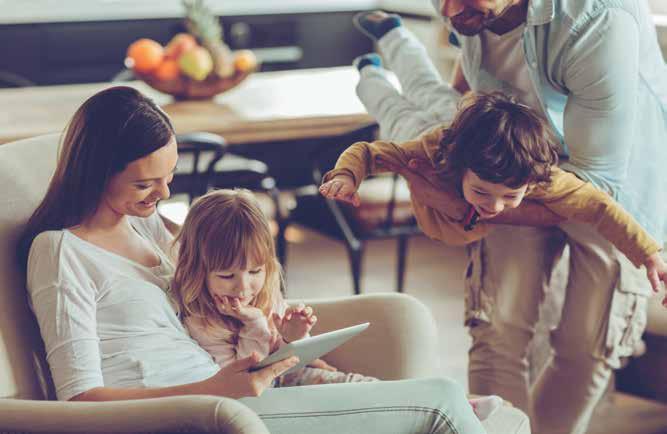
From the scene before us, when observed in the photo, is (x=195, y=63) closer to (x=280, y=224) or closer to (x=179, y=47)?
(x=179, y=47)

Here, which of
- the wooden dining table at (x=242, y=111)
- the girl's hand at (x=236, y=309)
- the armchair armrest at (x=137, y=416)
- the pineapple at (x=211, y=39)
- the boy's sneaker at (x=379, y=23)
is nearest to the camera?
the armchair armrest at (x=137, y=416)

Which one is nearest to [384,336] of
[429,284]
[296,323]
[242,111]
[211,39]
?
[296,323]

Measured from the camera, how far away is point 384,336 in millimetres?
1755

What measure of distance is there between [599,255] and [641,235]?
0.33m

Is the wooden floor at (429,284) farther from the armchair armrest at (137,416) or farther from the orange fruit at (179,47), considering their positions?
the armchair armrest at (137,416)

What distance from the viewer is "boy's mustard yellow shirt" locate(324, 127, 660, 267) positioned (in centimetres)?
162

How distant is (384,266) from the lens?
393 cm

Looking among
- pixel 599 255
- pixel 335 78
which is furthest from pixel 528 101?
pixel 335 78

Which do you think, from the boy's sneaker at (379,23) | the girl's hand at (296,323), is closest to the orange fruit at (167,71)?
the boy's sneaker at (379,23)

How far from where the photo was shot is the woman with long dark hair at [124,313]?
4.55ft

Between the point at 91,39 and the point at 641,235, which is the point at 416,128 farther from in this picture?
the point at 91,39

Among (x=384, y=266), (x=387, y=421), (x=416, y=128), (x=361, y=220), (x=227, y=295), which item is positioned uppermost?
(x=416, y=128)

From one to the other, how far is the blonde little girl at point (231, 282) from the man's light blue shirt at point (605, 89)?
594 mm

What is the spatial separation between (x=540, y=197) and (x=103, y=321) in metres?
0.80
